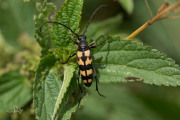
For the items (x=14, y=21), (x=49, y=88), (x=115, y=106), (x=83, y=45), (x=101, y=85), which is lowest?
(x=115, y=106)

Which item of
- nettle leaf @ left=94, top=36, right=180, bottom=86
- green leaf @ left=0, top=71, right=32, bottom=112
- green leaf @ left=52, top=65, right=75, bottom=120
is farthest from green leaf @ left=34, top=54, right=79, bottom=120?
green leaf @ left=0, top=71, right=32, bottom=112

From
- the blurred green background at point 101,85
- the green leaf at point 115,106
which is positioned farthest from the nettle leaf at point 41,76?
the green leaf at point 115,106

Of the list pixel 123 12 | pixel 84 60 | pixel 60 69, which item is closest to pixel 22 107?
pixel 60 69

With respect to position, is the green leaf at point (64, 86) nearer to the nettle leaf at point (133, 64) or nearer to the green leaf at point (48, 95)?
the green leaf at point (48, 95)

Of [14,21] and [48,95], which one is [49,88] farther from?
[14,21]

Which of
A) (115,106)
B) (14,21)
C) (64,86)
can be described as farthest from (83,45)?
(115,106)

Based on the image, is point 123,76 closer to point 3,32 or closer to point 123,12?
point 3,32

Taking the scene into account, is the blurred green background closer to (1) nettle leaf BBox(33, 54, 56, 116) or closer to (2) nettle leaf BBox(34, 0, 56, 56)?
(2) nettle leaf BBox(34, 0, 56, 56)
